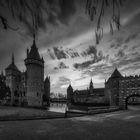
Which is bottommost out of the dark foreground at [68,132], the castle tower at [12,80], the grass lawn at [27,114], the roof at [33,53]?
the grass lawn at [27,114]

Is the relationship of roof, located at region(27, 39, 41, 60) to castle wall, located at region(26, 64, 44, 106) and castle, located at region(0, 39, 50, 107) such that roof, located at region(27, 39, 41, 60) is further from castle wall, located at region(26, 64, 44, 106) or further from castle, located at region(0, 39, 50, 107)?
castle wall, located at region(26, 64, 44, 106)

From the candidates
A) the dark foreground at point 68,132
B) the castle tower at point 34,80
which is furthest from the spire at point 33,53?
the dark foreground at point 68,132

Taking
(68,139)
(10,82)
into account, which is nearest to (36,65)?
(10,82)

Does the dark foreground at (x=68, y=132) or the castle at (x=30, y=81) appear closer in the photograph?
the dark foreground at (x=68, y=132)

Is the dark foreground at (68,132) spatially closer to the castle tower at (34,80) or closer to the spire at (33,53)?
the castle tower at (34,80)

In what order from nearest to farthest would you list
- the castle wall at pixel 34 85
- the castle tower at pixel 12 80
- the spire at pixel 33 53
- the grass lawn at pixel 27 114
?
the grass lawn at pixel 27 114, the castle wall at pixel 34 85, the spire at pixel 33 53, the castle tower at pixel 12 80

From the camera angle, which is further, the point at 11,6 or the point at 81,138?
the point at 81,138

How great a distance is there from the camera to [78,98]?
88.1 meters

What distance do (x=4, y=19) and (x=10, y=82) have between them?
175 ft

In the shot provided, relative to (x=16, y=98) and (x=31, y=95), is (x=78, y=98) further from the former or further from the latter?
(x=31, y=95)

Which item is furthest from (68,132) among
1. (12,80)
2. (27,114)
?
(12,80)

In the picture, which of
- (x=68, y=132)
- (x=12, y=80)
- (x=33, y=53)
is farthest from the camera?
(x=12, y=80)

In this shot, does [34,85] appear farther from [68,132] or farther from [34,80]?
[68,132]

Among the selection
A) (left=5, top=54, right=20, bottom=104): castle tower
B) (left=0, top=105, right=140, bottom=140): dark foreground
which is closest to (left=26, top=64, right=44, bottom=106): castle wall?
(left=5, top=54, right=20, bottom=104): castle tower
